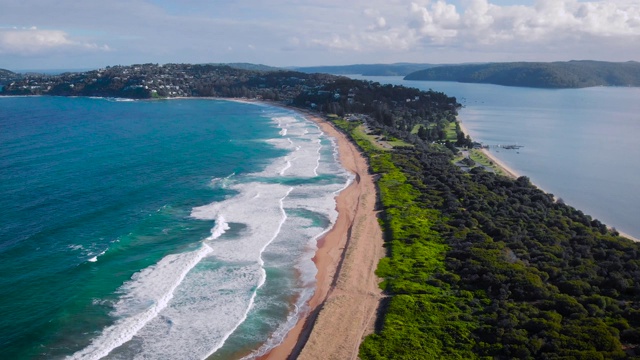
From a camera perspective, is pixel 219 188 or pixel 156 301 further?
pixel 219 188

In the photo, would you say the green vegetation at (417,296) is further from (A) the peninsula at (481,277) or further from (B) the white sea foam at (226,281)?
(B) the white sea foam at (226,281)

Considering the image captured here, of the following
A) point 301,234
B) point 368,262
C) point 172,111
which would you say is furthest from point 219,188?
point 172,111

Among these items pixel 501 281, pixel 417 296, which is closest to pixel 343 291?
pixel 417 296

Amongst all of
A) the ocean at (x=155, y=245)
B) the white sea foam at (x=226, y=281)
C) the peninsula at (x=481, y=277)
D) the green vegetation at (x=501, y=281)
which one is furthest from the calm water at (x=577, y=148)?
the white sea foam at (x=226, y=281)

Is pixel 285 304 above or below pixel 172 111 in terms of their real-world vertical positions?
below

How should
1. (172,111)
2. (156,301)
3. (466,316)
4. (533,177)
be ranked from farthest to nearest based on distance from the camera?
(172,111) < (533,177) < (156,301) < (466,316)

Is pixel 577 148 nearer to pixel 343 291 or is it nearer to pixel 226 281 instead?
pixel 343 291

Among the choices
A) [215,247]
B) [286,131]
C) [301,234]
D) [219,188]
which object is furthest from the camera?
[286,131]

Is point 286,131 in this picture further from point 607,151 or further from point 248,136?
point 607,151
